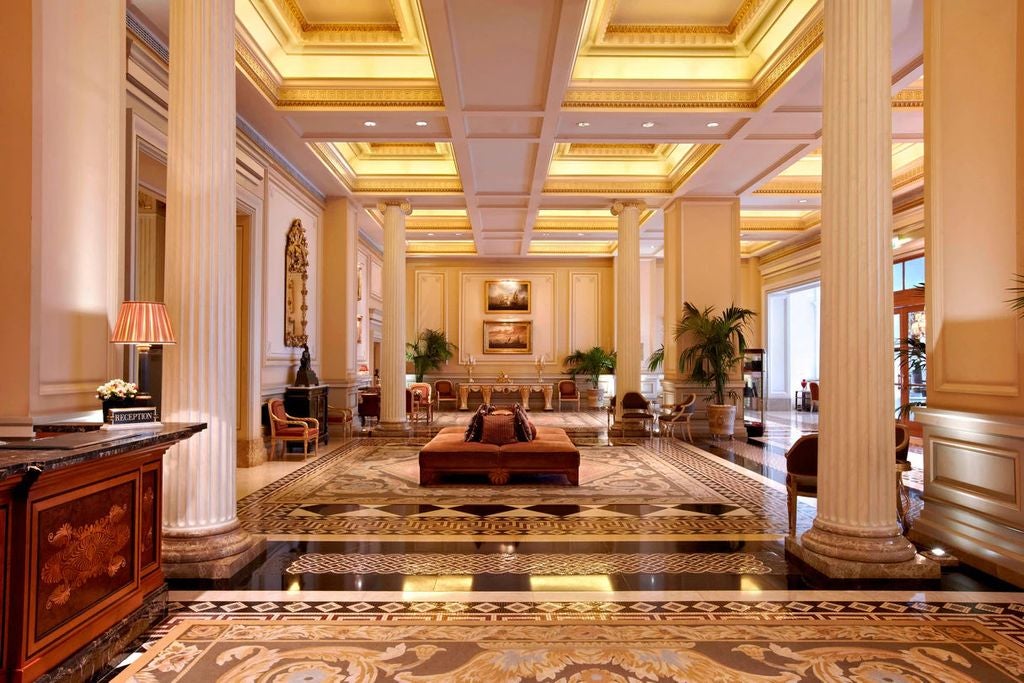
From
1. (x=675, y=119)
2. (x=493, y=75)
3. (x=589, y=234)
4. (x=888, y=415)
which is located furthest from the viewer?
(x=589, y=234)

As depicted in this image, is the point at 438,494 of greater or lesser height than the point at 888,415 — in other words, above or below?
below

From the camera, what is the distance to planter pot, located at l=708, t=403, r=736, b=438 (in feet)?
35.5

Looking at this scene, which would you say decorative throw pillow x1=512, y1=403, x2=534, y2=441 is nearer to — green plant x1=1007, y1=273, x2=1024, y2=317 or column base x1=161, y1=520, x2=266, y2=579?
column base x1=161, y1=520, x2=266, y2=579

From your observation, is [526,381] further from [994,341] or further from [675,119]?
[994,341]

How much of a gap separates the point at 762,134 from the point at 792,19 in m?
2.12

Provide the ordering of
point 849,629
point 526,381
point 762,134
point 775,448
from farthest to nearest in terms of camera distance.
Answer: point 526,381
point 775,448
point 762,134
point 849,629

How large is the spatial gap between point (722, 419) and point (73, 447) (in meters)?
9.97

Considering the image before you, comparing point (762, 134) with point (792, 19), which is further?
point (762, 134)

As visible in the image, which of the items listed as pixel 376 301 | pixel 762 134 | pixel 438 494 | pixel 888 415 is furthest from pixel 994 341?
pixel 376 301

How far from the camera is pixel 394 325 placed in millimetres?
11570

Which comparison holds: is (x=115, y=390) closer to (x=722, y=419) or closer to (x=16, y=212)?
(x=16, y=212)

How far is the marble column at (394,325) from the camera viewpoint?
11.4 m

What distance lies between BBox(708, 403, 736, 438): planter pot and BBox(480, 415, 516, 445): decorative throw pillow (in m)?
5.14

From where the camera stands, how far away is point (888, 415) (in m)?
3.84
